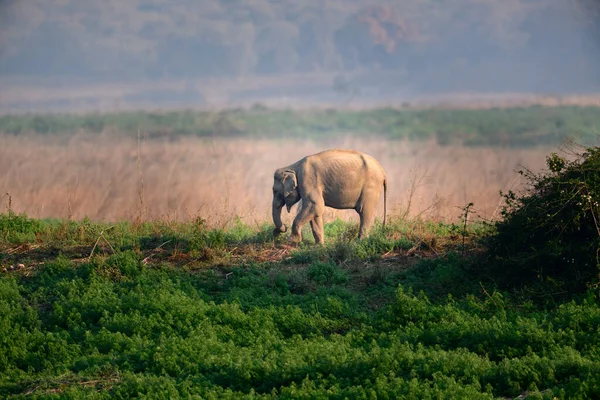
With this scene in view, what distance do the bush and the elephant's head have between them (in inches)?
168

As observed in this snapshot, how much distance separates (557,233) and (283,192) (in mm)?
5282

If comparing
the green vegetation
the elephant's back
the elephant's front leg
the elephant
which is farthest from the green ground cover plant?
the elephant's back

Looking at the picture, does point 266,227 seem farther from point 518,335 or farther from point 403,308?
point 518,335

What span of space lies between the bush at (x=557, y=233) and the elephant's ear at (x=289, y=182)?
A: 4.24 metres

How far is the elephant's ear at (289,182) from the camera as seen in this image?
15914mm

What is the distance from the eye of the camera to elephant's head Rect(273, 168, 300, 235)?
1592cm

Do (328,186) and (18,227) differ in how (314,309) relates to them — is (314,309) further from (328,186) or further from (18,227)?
(18,227)

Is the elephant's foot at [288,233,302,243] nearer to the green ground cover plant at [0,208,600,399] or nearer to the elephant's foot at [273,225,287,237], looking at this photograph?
the green ground cover plant at [0,208,600,399]

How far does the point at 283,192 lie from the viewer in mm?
16016

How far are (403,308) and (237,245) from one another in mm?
4605

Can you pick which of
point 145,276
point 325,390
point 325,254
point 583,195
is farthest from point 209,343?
point 583,195

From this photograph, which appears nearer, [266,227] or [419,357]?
[419,357]

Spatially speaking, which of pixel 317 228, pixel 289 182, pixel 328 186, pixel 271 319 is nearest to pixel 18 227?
pixel 289 182

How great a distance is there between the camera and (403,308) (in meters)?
11.4
